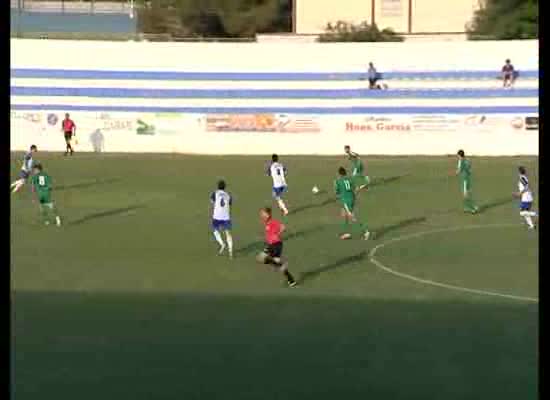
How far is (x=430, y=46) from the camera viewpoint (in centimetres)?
3612

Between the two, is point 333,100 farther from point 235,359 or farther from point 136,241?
point 235,359

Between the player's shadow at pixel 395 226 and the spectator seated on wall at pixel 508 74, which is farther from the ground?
the spectator seated on wall at pixel 508 74

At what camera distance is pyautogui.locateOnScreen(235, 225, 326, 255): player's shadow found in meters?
18.5

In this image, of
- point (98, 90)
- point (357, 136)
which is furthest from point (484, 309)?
point (98, 90)

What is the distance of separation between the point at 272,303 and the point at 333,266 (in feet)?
9.91

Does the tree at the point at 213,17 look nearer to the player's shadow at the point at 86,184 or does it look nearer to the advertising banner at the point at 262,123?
the advertising banner at the point at 262,123

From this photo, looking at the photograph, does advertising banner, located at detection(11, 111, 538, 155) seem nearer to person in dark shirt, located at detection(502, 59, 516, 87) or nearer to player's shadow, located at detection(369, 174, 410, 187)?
person in dark shirt, located at detection(502, 59, 516, 87)

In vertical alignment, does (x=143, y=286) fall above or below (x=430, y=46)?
below

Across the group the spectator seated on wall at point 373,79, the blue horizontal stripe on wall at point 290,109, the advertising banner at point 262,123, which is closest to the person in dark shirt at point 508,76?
the blue horizontal stripe on wall at point 290,109

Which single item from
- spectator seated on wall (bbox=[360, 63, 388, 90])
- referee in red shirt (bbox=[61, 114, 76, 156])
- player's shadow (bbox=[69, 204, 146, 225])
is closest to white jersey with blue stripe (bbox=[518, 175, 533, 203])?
player's shadow (bbox=[69, 204, 146, 225])

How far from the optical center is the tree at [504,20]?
1795 inches

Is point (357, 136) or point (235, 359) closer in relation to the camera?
point (235, 359)

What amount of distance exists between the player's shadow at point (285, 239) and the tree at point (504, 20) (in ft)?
88.2
